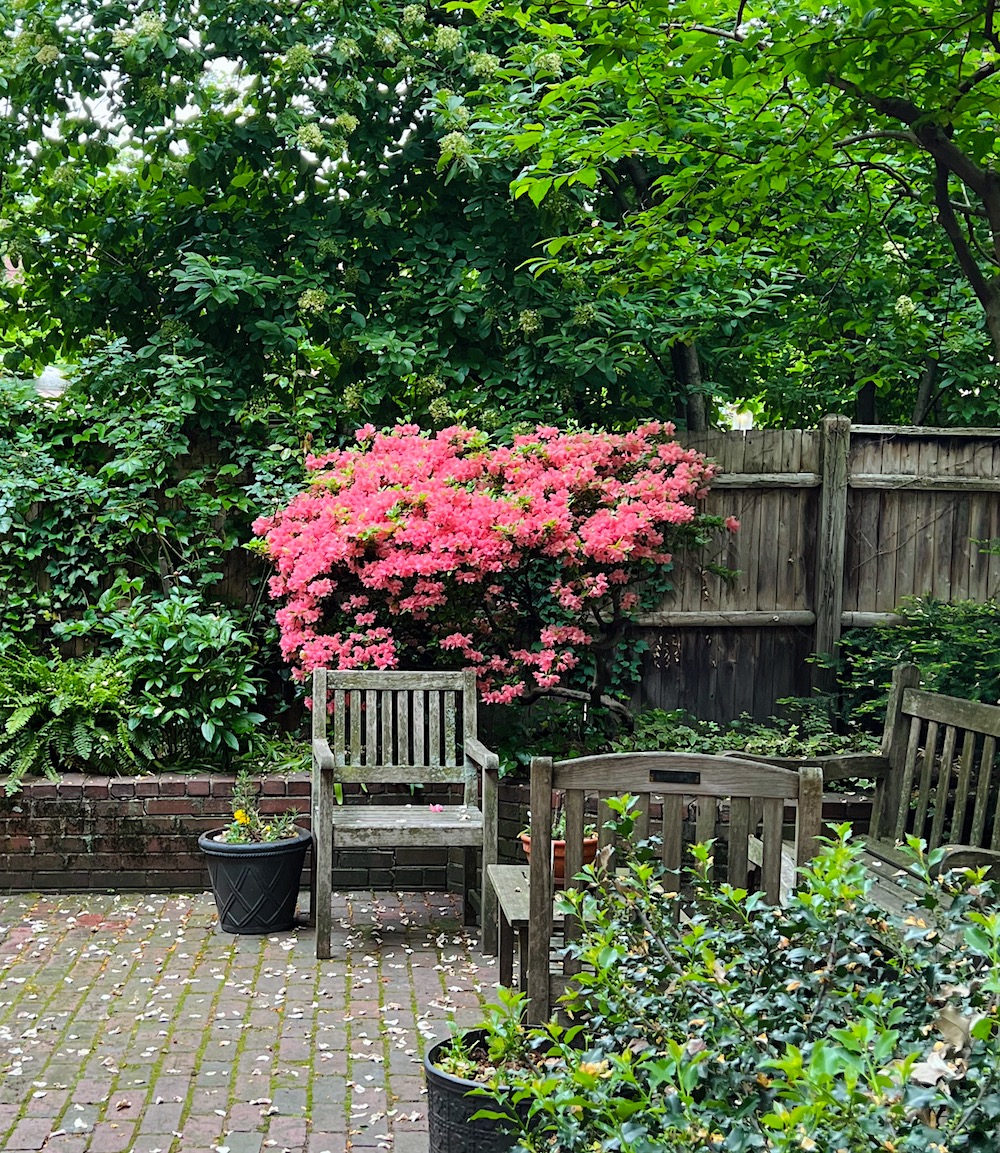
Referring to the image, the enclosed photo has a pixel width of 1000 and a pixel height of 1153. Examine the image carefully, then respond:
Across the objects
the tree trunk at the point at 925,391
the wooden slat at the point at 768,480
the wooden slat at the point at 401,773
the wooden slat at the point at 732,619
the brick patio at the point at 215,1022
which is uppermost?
the tree trunk at the point at 925,391

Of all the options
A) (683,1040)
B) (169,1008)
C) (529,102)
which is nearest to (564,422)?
(529,102)

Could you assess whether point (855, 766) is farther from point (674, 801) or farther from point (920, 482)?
point (920, 482)

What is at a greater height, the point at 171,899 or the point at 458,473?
the point at 458,473

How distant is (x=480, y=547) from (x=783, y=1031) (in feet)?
12.9

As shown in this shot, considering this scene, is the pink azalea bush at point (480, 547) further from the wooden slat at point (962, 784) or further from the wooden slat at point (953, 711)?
the wooden slat at point (962, 784)

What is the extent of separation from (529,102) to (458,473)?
1.97m

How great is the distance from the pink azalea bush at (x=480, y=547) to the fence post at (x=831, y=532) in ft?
2.65

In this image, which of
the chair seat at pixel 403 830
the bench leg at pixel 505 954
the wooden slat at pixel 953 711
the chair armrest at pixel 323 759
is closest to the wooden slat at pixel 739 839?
the bench leg at pixel 505 954

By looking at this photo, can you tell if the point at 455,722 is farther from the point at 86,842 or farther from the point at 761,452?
the point at 761,452

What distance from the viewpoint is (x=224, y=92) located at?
717cm

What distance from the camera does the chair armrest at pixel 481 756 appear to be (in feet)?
17.4

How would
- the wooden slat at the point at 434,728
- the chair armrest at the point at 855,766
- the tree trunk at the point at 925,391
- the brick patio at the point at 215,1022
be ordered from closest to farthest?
the brick patio at the point at 215,1022 → the chair armrest at the point at 855,766 → the wooden slat at the point at 434,728 → the tree trunk at the point at 925,391

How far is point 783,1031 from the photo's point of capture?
215 centimetres

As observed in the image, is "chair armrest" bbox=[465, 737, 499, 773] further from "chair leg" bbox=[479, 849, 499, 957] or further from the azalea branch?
the azalea branch
